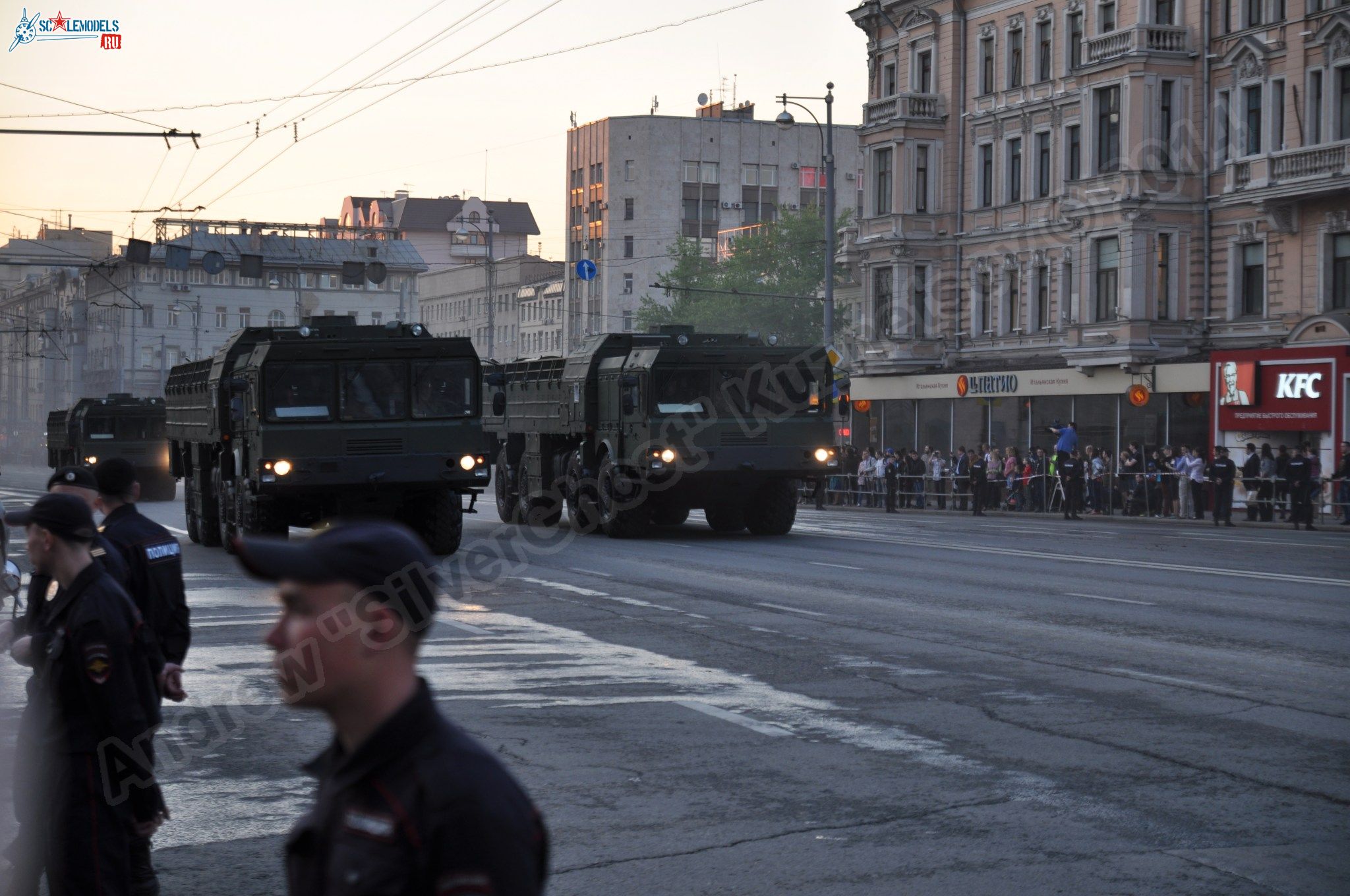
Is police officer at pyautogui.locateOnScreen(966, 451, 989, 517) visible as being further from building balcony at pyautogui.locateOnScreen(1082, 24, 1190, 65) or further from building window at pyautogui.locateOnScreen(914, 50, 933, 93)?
building window at pyautogui.locateOnScreen(914, 50, 933, 93)

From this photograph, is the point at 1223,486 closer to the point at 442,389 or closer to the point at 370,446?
the point at 442,389

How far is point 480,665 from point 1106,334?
3561 centimetres

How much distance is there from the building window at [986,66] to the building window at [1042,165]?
320 centimetres

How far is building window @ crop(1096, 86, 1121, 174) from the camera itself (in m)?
45.6

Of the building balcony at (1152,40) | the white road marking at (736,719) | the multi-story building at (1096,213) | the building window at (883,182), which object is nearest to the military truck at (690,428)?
the white road marking at (736,719)

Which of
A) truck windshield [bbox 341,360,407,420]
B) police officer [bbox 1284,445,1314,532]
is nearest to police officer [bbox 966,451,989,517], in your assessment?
police officer [bbox 1284,445,1314,532]

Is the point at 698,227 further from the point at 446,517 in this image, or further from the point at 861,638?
the point at 861,638

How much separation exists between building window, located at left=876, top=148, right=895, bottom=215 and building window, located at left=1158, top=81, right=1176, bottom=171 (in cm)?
1151

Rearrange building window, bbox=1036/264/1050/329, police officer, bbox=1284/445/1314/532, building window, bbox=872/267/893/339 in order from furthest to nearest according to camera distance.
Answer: building window, bbox=872/267/893/339 → building window, bbox=1036/264/1050/329 → police officer, bbox=1284/445/1314/532

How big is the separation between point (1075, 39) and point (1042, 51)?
5.91ft

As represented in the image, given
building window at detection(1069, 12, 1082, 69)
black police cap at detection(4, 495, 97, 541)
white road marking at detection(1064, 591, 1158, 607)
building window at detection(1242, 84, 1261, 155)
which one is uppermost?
building window at detection(1069, 12, 1082, 69)

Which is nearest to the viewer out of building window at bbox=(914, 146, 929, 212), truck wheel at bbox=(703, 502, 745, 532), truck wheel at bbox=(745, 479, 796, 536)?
truck wheel at bbox=(745, 479, 796, 536)

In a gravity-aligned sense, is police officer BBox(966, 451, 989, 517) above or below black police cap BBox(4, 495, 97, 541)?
below

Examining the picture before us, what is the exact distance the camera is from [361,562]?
2.65m
